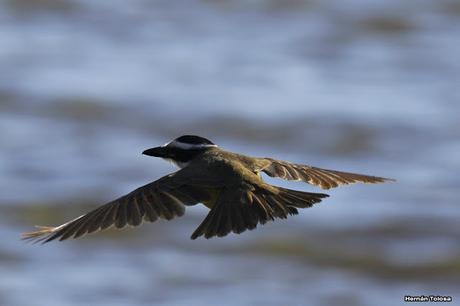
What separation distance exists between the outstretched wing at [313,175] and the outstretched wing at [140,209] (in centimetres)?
70

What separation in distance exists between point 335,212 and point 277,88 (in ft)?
14.7

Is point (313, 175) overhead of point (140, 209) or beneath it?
overhead

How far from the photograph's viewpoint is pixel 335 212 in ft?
60.7

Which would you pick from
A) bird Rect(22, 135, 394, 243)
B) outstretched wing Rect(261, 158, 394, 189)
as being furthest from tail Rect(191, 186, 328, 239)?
outstretched wing Rect(261, 158, 394, 189)

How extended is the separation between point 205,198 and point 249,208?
248mm

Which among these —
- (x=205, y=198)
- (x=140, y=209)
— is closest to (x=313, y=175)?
(x=205, y=198)

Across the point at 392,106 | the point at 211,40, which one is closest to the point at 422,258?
the point at 392,106

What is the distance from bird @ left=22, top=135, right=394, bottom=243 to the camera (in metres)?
7.55

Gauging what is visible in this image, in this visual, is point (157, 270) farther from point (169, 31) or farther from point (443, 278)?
point (169, 31)

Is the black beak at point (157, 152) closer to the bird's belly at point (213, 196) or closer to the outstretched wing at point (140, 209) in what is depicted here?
the outstretched wing at point (140, 209)

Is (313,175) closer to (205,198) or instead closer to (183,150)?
(183,150)

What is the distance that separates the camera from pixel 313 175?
8.52 meters

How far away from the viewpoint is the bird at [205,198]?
297 inches

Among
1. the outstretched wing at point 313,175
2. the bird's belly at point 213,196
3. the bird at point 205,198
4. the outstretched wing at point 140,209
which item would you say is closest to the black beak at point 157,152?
the bird at point 205,198
